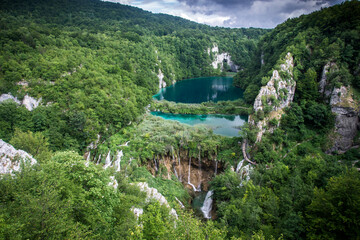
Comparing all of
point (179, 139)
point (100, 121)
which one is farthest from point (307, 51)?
point (100, 121)

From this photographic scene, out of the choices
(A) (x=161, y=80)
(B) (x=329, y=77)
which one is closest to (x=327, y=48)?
(B) (x=329, y=77)

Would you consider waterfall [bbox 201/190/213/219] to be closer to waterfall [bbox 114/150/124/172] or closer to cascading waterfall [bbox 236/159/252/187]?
cascading waterfall [bbox 236/159/252/187]

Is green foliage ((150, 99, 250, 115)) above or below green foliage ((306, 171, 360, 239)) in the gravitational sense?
below

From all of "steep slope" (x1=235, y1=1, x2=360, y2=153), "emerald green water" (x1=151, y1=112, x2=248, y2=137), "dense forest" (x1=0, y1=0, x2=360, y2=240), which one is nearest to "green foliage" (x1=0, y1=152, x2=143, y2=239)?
"dense forest" (x1=0, y1=0, x2=360, y2=240)

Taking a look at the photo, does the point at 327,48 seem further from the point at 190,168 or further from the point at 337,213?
the point at 337,213

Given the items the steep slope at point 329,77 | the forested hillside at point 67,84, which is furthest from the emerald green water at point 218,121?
the forested hillside at point 67,84

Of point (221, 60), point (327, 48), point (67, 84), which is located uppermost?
point (327, 48)

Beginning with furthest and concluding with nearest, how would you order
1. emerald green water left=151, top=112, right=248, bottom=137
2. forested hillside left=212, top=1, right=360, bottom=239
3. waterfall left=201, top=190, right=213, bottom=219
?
emerald green water left=151, top=112, right=248, bottom=137, waterfall left=201, top=190, right=213, bottom=219, forested hillside left=212, top=1, right=360, bottom=239
